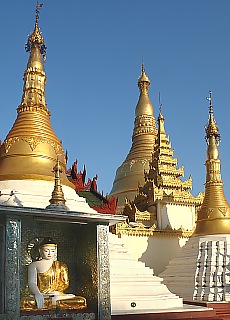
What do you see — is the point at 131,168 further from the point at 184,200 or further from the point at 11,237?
the point at 11,237

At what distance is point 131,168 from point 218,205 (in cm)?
1018

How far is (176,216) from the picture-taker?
1947cm

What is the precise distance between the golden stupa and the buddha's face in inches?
573

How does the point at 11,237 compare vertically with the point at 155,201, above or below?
below

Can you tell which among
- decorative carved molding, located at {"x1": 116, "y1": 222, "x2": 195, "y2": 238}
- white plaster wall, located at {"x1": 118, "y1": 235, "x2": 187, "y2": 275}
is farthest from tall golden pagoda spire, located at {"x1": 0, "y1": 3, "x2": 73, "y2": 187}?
white plaster wall, located at {"x1": 118, "y1": 235, "x2": 187, "y2": 275}

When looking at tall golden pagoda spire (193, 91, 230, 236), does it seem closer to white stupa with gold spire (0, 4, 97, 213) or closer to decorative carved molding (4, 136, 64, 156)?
white stupa with gold spire (0, 4, 97, 213)

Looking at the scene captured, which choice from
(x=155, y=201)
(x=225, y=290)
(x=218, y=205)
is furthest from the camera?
(x=155, y=201)

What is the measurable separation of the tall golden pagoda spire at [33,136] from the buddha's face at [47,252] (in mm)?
3393

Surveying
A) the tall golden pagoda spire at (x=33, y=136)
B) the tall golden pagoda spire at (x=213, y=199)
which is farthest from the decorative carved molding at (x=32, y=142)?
the tall golden pagoda spire at (x=213, y=199)

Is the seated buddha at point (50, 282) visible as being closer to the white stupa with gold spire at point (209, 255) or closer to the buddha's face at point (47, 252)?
the buddha's face at point (47, 252)

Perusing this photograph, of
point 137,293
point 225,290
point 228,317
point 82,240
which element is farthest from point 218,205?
point 82,240

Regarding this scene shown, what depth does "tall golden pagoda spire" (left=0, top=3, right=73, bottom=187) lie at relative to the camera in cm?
1172

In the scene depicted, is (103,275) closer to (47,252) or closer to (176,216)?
(47,252)

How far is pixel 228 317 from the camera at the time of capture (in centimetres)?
1189
